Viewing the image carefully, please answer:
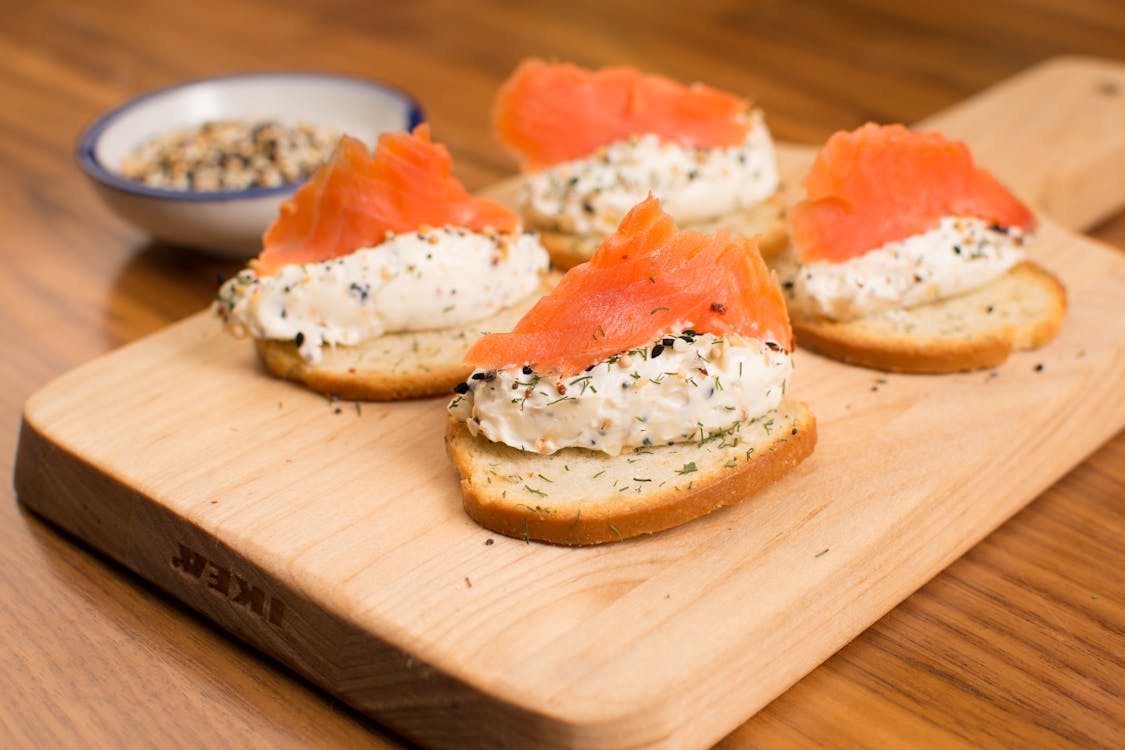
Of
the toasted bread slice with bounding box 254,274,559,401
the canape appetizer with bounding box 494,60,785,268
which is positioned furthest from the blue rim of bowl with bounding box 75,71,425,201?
the toasted bread slice with bounding box 254,274,559,401

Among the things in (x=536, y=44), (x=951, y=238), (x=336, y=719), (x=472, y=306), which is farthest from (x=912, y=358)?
(x=536, y=44)

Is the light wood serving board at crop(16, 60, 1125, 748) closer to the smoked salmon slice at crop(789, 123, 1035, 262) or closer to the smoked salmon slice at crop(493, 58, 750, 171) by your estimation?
the smoked salmon slice at crop(789, 123, 1035, 262)

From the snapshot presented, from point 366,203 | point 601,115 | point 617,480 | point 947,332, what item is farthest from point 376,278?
point 947,332

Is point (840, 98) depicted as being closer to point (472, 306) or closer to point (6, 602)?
point (472, 306)

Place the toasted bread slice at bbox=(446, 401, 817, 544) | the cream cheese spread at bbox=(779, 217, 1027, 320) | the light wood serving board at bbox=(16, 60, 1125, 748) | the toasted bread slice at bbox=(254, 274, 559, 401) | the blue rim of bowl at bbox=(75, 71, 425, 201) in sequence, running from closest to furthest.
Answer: the light wood serving board at bbox=(16, 60, 1125, 748) → the toasted bread slice at bbox=(446, 401, 817, 544) → the toasted bread slice at bbox=(254, 274, 559, 401) → the cream cheese spread at bbox=(779, 217, 1027, 320) → the blue rim of bowl at bbox=(75, 71, 425, 201)

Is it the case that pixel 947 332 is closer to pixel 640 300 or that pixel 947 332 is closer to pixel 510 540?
pixel 640 300

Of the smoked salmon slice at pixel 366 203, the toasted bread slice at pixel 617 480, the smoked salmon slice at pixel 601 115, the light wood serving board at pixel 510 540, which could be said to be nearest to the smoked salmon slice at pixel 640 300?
the toasted bread slice at pixel 617 480
